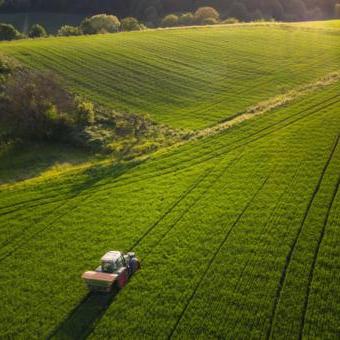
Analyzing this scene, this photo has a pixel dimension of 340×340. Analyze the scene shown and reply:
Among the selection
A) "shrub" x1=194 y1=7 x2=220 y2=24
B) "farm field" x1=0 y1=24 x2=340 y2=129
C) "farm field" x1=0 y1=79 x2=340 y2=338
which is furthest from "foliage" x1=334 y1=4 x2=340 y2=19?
"farm field" x1=0 y1=79 x2=340 y2=338

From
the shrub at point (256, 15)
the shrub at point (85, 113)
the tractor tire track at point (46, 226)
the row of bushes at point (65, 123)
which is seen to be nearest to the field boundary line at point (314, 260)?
the tractor tire track at point (46, 226)

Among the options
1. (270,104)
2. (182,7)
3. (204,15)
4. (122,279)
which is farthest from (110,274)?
(182,7)

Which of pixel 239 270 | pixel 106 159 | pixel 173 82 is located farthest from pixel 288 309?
pixel 173 82

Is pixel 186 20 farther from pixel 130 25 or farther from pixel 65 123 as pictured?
pixel 65 123

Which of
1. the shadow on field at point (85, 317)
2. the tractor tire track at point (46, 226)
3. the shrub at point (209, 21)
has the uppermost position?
the shrub at point (209, 21)

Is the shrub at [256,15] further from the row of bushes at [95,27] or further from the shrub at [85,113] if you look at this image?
the shrub at [85,113]

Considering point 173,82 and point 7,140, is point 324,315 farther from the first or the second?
point 173,82

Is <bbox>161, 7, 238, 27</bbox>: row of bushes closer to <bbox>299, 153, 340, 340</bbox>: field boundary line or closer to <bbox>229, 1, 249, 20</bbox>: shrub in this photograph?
<bbox>229, 1, 249, 20</bbox>: shrub
